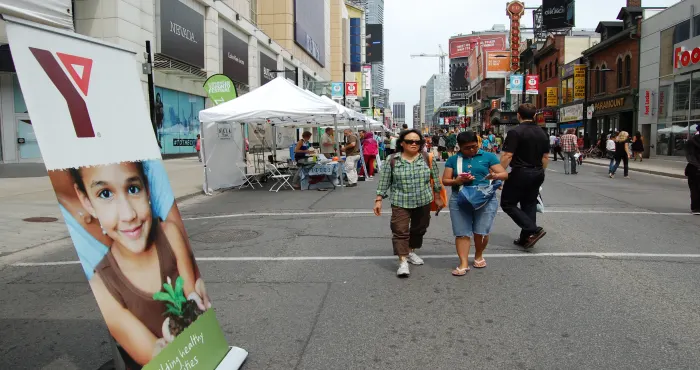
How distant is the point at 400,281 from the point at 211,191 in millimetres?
10054

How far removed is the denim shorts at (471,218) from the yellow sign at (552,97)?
4565 cm

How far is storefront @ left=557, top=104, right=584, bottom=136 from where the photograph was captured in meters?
40.8

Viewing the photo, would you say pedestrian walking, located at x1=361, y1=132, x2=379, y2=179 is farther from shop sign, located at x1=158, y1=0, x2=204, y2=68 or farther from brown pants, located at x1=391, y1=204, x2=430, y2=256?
brown pants, located at x1=391, y1=204, x2=430, y2=256

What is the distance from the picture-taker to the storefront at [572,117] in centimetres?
4075

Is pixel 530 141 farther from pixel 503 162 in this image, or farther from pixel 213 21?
pixel 213 21

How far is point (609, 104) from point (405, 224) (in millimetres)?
34626

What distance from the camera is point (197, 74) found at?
93.6ft

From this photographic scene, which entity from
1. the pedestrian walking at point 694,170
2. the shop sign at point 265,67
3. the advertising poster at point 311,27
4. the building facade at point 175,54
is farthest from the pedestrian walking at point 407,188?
the advertising poster at point 311,27

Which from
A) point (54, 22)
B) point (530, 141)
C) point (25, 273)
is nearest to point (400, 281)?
point (530, 141)

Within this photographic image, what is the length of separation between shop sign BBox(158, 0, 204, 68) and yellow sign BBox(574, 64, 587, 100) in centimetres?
2639

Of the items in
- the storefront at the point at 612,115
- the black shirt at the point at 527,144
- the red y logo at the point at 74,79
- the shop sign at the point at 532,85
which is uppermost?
the shop sign at the point at 532,85

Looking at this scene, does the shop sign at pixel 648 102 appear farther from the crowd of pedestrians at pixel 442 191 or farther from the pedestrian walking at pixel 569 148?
the crowd of pedestrians at pixel 442 191

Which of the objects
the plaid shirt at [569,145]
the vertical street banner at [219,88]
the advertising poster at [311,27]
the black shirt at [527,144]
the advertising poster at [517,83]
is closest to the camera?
the black shirt at [527,144]

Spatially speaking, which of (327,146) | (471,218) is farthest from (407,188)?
(327,146)
